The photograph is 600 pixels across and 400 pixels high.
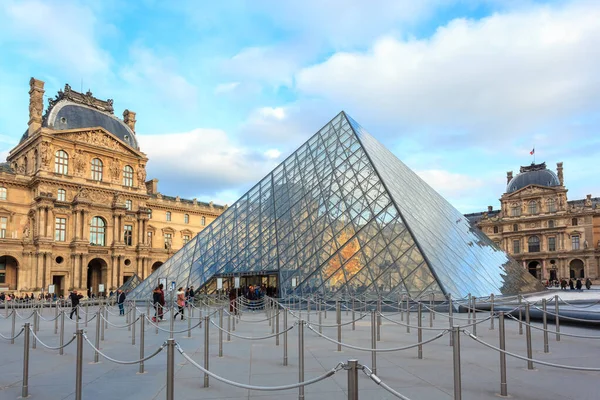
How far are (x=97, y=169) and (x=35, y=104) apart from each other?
8797 mm

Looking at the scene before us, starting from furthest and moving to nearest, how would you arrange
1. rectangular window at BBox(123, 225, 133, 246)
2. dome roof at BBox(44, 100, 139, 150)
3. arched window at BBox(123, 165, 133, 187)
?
1. arched window at BBox(123, 165, 133, 187)
2. rectangular window at BBox(123, 225, 133, 246)
3. dome roof at BBox(44, 100, 139, 150)

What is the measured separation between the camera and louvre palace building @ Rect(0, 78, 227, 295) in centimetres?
4112

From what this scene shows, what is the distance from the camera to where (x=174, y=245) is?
2208 inches

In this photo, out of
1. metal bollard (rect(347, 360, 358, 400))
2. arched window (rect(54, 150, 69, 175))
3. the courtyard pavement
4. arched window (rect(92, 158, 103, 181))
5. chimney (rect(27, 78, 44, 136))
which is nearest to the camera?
metal bollard (rect(347, 360, 358, 400))

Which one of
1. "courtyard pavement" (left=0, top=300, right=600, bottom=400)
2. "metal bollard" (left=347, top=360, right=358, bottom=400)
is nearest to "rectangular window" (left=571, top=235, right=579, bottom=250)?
"courtyard pavement" (left=0, top=300, right=600, bottom=400)

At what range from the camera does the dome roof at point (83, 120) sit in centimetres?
4503

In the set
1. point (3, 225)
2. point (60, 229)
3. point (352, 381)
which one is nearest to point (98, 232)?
point (60, 229)

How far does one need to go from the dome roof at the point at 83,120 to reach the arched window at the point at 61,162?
2.73 meters

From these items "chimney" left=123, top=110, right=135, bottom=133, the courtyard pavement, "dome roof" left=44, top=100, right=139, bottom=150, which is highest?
"chimney" left=123, top=110, right=135, bottom=133

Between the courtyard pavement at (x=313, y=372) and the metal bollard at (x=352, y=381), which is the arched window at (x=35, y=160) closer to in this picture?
the courtyard pavement at (x=313, y=372)

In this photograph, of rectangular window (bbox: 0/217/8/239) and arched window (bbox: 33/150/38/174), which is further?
arched window (bbox: 33/150/38/174)

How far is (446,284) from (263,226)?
10.3 meters

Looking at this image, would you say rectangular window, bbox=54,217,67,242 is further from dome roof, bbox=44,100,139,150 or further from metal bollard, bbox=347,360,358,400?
metal bollard, bbox=347,360,358,400

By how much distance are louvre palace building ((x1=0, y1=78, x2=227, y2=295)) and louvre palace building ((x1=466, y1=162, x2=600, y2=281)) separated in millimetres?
46928
